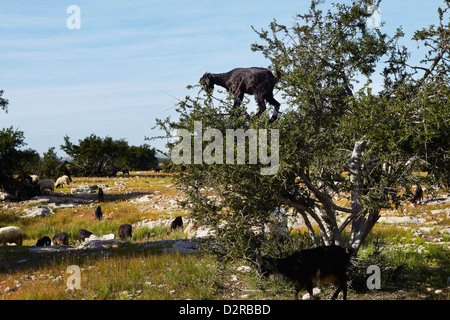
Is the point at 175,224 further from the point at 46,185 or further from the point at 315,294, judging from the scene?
the point at 46,185

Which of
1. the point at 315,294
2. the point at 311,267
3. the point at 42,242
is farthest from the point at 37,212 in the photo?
the point at 311,267

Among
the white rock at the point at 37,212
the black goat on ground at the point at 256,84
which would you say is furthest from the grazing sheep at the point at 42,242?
the black goat on ground at the point at 256,84

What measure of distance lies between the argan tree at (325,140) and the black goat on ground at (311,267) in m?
0.79

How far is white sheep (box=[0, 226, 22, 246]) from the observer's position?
18656mm

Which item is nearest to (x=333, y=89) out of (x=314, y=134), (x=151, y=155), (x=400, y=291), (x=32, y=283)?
(x=314, y=134)

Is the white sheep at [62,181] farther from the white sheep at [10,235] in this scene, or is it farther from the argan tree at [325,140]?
the argan tree at [325,140]

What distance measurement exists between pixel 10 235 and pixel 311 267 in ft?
51.8

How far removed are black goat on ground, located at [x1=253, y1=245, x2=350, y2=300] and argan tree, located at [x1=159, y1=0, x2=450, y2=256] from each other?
0.79m

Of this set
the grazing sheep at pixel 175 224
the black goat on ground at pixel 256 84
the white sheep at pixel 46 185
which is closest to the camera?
the black goat on ground at pixel 256 84

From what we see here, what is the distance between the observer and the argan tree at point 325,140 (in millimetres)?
8523

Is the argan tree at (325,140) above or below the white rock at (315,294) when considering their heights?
above
